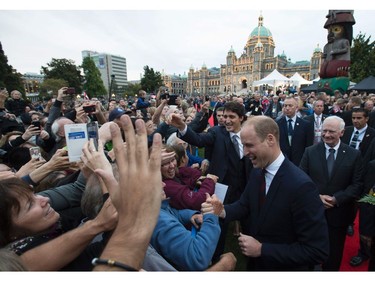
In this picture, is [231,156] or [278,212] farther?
[231,156]

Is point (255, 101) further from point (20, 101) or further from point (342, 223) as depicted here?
point (20, 101)

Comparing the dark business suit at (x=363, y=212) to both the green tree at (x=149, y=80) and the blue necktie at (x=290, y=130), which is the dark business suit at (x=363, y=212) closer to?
the blue necktie at (x=290, y=130)

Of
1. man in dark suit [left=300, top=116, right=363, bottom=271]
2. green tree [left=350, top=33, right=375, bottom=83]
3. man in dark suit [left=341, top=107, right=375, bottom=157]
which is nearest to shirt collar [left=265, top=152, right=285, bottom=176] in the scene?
man in dark suit [left=300, top=116, right=363, bottom=271]

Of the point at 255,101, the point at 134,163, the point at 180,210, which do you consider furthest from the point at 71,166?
the point at 255,101

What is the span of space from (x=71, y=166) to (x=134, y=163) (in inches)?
71.7

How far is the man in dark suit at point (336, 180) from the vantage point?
9.36ft

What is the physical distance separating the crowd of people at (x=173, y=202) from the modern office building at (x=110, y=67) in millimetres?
103700

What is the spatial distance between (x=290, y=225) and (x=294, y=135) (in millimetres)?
3304

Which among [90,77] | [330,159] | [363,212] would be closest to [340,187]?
[330,159]

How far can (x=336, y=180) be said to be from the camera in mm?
2938

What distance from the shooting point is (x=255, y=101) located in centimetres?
1235

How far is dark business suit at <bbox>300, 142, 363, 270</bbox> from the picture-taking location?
2.89m

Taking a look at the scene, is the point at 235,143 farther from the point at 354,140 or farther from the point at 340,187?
the point at 354,140

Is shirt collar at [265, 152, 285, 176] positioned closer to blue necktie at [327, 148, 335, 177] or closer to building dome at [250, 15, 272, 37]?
blue necktie at [327, 148, 335, 177]
